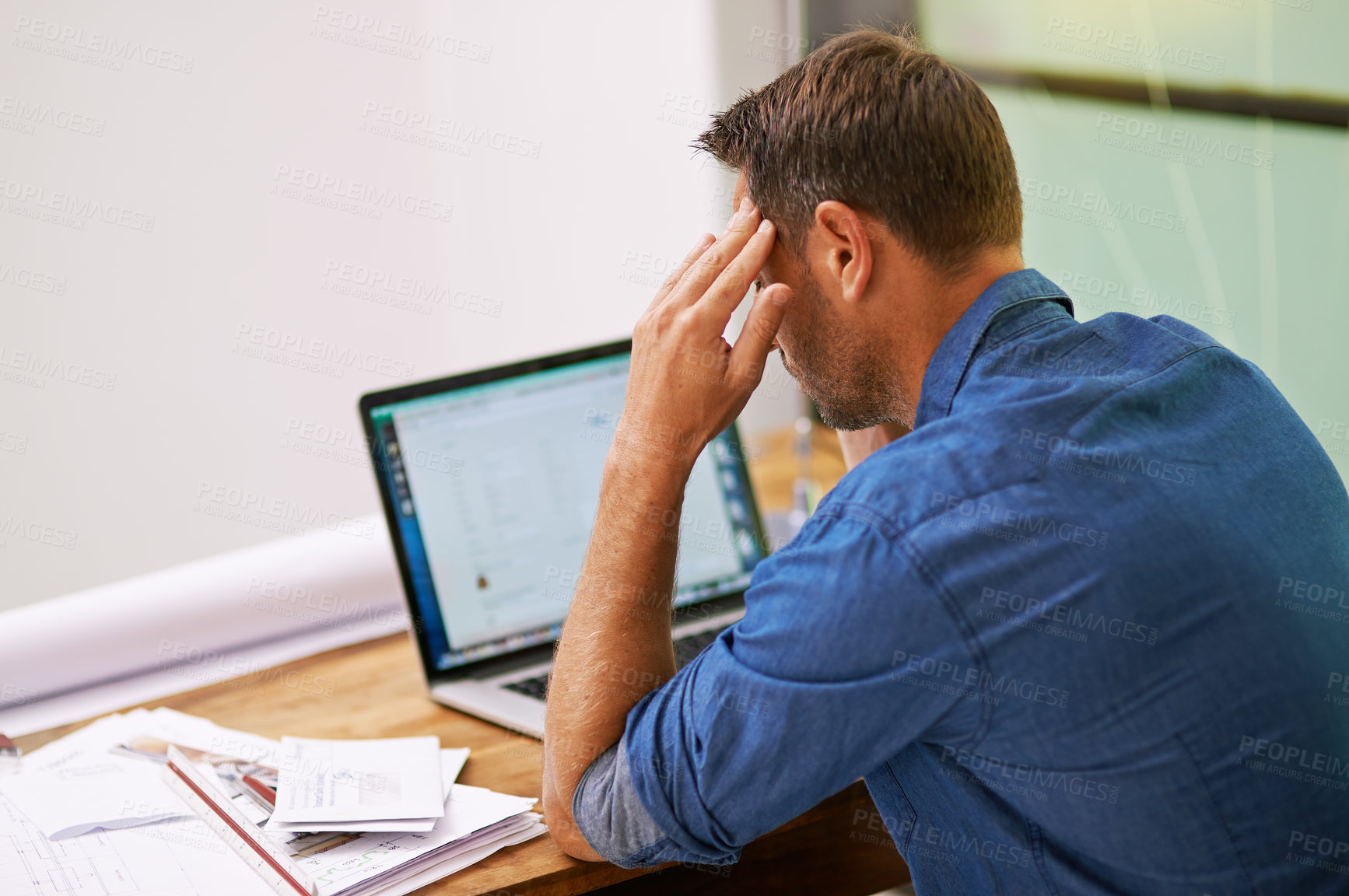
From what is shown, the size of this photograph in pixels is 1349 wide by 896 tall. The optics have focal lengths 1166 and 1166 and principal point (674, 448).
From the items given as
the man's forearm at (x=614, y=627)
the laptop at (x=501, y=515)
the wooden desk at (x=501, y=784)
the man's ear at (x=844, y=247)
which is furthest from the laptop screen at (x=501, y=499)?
the man's ear at (x=844, y=247)

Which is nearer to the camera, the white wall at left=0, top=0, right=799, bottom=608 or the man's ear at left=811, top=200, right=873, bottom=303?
the man's ear at left=811, top=200, right=873, bottom=303

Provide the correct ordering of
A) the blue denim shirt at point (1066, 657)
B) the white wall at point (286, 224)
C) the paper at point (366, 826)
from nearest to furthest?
the blue denim shirt at point (1066, 657), the paper at point (366, 826), the white wall at point (286, 224)

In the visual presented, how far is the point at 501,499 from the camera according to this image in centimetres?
156

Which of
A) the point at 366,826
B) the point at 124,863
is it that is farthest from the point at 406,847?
the point at 124,863

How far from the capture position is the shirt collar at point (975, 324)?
102 centimetres

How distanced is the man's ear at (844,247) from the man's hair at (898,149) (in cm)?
1

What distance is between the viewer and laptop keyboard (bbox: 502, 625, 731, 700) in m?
1.49

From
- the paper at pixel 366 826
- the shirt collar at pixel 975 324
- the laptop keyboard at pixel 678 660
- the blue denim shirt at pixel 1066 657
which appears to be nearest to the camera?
the blue denim shirt at pixel 1066 657

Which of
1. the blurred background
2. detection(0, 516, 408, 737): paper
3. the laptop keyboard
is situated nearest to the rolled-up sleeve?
the laptop keyboard

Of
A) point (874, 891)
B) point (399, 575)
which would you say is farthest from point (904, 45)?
point (874, 891)

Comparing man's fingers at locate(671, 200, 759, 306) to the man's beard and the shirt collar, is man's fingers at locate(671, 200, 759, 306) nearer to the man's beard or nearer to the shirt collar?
the man's beard

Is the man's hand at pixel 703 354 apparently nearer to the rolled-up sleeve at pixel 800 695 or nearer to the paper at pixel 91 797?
the rolled-up sleeve at pixel 800 695

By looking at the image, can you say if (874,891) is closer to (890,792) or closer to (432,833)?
(890,792)

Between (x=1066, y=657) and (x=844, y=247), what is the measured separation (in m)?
0.42
